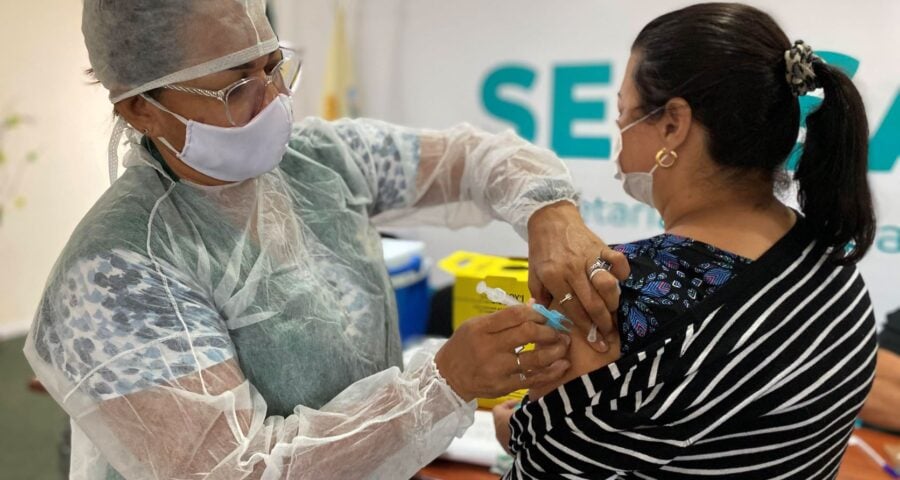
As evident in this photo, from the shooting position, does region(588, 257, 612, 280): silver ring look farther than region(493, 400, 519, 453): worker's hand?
No

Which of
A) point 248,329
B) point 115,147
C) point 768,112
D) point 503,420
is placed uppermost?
point 768,112

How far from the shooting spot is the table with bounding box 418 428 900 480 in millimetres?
1391

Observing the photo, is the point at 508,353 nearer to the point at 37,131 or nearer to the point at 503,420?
the point at 503,420

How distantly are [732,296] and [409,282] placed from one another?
1.25 m

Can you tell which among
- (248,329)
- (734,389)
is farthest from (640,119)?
(248,329)

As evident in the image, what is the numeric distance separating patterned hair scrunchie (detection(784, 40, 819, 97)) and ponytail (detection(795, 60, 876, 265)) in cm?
1

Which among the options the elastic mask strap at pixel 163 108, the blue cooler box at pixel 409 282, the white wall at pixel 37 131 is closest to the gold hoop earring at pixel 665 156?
the elastic mask strap at pixel 163 108

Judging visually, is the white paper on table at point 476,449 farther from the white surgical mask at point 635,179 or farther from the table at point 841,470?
the white surgical mask at point 635,179

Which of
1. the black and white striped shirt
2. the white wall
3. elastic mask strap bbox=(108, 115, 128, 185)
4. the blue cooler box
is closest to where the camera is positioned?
the black and white striped shirt

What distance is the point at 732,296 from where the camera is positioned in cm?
82

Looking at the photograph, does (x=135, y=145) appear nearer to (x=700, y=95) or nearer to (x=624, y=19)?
(x=700, y=95)

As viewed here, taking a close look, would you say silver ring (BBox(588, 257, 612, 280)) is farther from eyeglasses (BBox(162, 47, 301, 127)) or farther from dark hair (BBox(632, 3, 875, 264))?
eyeglasses (BBox(162, 47, 301, 127))

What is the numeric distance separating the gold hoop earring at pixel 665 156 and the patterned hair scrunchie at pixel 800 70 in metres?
0.18

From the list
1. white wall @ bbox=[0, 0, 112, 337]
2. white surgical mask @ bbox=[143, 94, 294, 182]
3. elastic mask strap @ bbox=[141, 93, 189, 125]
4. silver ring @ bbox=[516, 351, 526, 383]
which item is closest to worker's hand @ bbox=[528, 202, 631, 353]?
silver ring @ bbox=[516, 351, 526, 383]
